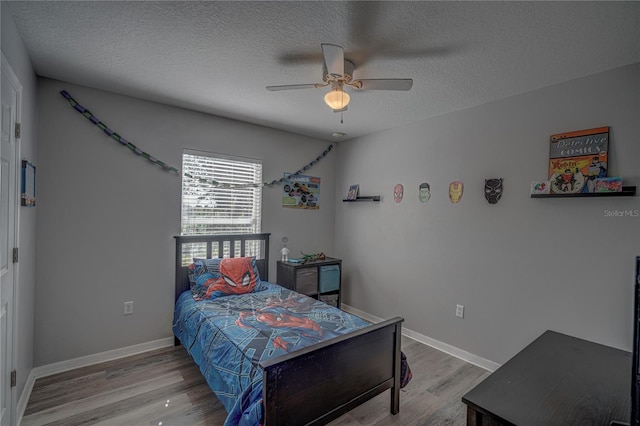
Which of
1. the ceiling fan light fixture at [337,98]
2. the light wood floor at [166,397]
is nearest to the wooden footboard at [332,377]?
the light wood floor at [166,397]

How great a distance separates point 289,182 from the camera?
4059mm

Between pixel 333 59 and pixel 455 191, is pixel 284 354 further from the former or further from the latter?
pixel 455 191

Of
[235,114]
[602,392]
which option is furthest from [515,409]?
[235,114]

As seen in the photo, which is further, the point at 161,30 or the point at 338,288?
the point at 338,288

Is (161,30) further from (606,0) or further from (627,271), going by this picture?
(627,271)

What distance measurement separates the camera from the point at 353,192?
4.23 m

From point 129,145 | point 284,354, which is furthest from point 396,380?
point 129,145

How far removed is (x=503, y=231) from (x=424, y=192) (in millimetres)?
913

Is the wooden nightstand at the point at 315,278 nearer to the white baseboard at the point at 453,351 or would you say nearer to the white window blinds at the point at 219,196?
the white window blinds at the point at 219,196

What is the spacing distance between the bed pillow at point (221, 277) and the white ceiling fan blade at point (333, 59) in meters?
2.21

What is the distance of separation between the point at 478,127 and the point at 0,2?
3.50 metres

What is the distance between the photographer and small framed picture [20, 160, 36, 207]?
2.01m

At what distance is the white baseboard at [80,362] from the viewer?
7.10 feet

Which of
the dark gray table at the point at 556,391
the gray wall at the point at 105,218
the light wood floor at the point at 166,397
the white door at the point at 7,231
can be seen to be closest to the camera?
the dark gray table at the point at 556,391
